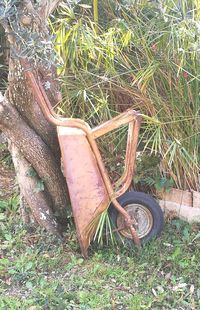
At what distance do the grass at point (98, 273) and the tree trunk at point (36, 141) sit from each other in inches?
8.7

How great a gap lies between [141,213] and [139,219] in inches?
1.9

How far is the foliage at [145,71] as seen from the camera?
3.55 m

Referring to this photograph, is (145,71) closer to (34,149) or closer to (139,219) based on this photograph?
(34,149)

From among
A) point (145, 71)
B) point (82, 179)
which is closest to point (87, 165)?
point (82, 179)

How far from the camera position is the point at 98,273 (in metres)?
3.34

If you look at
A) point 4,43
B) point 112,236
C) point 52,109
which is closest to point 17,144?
point 52,109

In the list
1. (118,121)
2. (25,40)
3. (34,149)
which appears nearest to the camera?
(25,40)

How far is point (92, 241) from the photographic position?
3.58 m

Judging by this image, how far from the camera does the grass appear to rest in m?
3.06

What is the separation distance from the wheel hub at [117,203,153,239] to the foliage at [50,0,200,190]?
1.32 feet

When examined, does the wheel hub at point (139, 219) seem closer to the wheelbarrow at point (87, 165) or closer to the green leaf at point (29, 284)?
the wheelbarrow at point (87, 165)

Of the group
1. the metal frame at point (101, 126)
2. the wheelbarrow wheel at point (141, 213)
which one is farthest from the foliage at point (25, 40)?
the wheelbarrow wheel at point (141, 213)

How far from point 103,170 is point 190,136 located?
0.82 metres

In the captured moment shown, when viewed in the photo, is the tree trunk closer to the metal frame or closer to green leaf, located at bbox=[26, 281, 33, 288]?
the metal frame
